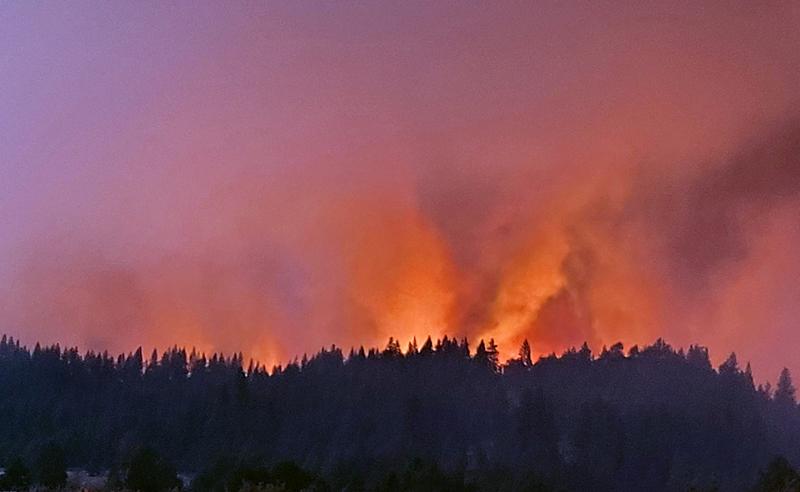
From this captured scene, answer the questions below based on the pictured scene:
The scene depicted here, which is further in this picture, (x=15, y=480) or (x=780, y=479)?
(x=780, y=479)

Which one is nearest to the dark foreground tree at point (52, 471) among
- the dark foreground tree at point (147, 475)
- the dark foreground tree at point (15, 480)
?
the dark foreground tree at point (15, 480)

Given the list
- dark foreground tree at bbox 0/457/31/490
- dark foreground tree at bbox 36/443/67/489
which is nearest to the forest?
dark foreground tree at bbox 36/443/67/489

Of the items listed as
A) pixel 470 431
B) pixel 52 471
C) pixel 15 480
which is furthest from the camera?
pixel 470 431

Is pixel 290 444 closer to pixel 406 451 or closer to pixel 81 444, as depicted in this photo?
pixel 406 451

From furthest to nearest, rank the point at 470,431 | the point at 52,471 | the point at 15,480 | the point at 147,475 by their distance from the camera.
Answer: the point at 470,431, the point at 52,471, the point at 15,480, the point at 147,475

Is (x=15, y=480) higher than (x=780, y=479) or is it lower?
higher

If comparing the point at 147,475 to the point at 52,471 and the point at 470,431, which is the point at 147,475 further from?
the point at 470,431

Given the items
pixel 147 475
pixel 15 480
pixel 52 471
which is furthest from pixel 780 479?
pixel 52 471

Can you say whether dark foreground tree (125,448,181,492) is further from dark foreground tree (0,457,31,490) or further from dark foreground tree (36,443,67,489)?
dark foreground tree (36,443,67,489)

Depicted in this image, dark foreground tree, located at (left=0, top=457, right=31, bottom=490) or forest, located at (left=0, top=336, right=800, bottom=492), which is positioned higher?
forest, located at (left=0, top=336, right=800, bottom=492)

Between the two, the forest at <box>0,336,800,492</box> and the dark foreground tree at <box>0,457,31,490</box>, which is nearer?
the dark foreground tree at <box>0,457,31,490</box>

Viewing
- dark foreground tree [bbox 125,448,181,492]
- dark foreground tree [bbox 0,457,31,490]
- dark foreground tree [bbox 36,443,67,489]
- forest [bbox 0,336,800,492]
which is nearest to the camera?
dark foreground tree [bbox 125,448,181,492]

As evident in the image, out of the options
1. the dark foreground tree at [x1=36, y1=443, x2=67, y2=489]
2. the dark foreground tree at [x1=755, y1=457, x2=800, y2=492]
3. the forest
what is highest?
the forest

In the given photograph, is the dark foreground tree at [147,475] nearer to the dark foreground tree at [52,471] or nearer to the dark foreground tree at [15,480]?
the dark foreground tree at [15,480]
